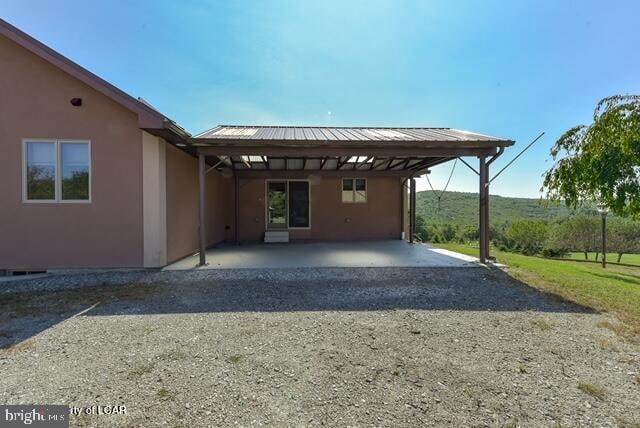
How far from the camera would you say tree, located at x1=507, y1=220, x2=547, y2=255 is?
3039 centimetres

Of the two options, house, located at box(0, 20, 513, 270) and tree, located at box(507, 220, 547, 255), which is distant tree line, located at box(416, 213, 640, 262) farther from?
house, located at box(0, 20, 513, 270)

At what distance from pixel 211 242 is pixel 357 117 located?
8.05 meters

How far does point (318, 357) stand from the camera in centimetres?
273

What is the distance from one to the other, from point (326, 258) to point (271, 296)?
3202 mm

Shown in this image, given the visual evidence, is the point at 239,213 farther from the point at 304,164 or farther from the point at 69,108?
the point at 69,108

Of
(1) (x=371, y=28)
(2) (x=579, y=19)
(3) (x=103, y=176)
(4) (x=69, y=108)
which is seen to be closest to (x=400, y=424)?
(3) (x=103, y=176)

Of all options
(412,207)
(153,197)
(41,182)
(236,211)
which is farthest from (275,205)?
(41,182)

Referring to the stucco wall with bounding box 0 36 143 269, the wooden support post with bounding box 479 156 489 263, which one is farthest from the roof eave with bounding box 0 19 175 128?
the wooden support post with bounding box 479 156 489 263

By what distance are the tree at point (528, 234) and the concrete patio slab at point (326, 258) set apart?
27.7m

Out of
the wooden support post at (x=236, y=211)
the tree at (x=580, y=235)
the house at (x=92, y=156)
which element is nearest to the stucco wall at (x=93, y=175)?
the house at (x=92, y=156)

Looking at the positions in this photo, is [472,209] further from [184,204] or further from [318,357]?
[318,357]

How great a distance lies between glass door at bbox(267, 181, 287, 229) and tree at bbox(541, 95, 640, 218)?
858 cm

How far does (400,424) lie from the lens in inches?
73.7

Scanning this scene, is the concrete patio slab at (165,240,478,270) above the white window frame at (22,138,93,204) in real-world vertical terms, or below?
below
